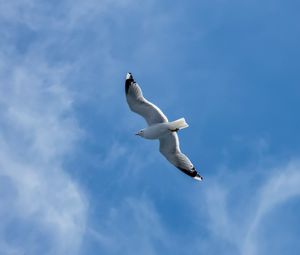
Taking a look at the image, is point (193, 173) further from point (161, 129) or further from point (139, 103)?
point (139, 103)

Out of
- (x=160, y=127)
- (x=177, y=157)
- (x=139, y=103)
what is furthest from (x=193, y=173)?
(x=139, y=103)

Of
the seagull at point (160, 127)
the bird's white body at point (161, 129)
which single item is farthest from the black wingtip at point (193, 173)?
the bird's white body at point (161, 129)

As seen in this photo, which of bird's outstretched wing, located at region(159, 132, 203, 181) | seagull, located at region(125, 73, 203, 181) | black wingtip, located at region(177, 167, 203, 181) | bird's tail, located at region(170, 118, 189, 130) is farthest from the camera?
black wingtip, located at region(177, 167, 203, 181)

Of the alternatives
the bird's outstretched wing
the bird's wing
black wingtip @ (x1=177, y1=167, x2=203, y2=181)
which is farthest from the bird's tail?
black wingtip @ (x1=177, y1=167, x2=203, y2=181)

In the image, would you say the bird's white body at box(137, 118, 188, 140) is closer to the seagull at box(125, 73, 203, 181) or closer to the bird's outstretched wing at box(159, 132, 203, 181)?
the seagull at box(125, 73, 203, 181)

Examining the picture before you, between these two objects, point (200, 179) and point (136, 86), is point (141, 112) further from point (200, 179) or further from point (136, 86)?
point (200, 179)

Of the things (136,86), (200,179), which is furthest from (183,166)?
(136,86)

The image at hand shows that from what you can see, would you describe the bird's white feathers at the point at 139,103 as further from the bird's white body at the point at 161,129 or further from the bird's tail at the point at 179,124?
the bird's tail at the point at 179,124

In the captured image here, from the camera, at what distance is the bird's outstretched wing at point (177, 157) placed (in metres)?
41.5

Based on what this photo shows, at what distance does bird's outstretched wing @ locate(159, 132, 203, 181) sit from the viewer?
136 feet

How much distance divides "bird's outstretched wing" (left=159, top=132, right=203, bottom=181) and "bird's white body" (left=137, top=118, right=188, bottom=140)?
68cm

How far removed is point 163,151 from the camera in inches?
1642

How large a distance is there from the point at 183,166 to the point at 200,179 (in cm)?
105

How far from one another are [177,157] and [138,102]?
3.40m
